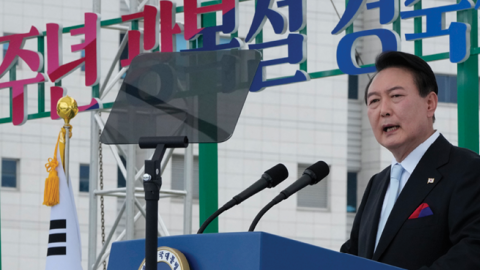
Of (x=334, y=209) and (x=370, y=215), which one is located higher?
(x=370, y=215)

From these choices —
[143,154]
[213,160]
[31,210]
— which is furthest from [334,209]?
[213,160]

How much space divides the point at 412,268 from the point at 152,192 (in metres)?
0.83

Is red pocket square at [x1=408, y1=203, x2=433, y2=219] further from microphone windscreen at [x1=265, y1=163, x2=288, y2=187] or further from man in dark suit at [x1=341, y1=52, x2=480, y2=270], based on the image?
microphone windscreen at [x1=265, y1=163, x2=288, y2=187]

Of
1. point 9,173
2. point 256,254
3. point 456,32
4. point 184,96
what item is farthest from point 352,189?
point 256,254

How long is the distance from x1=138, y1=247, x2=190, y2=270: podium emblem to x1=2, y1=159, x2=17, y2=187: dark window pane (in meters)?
13.5

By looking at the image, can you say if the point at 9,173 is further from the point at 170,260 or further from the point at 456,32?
the point at 170,260

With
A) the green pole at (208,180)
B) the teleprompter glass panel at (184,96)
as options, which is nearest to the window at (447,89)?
the green pole at (208,180)

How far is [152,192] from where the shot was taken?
6.63ft

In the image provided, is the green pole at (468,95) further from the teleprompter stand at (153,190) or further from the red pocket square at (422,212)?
the teleprompter stand at (153,190)

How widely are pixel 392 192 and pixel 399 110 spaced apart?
0.27 m

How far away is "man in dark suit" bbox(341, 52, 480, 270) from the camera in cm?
234

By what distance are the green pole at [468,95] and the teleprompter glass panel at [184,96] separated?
9.26 ft

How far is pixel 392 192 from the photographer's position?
260 centimetres

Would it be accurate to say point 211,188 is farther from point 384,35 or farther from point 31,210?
point 31,210
